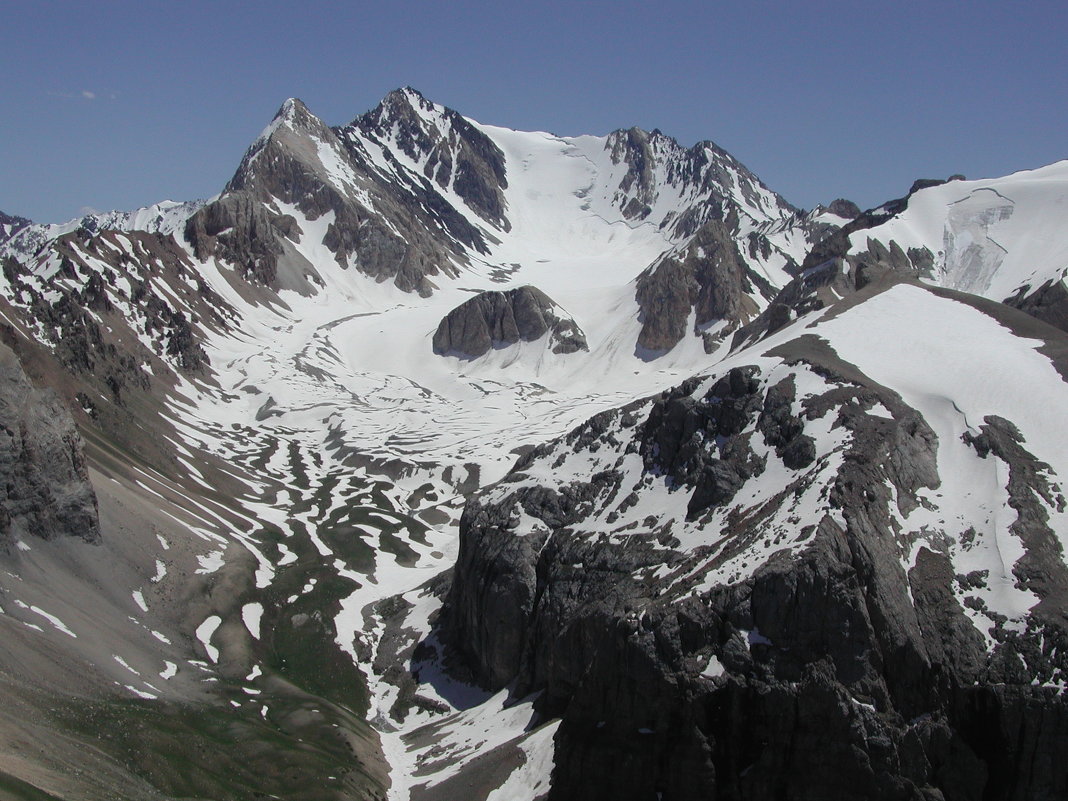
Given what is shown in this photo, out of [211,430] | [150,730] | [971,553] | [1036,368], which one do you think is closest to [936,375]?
[1036,368]

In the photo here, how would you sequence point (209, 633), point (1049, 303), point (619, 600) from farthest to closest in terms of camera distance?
point (1049, 303)
point (209, 633)
point (619, 600)

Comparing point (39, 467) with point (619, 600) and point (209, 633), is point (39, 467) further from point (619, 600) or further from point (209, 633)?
point (619, 600)

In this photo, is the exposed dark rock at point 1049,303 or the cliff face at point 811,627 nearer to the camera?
the cliff face at point 811,627

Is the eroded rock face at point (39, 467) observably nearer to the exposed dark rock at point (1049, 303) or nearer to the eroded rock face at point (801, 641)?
the eroded rock face at point (801, 641)

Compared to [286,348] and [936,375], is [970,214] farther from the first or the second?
[286,348]

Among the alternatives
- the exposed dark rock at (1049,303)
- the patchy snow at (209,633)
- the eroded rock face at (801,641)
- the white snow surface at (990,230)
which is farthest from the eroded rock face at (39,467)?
the white snow surface at (990,230)

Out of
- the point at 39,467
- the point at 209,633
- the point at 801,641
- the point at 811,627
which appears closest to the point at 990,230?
the point at 811,627

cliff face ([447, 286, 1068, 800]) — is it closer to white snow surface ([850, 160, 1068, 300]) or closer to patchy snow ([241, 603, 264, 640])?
patchy snow ([241, 603, 264, 640])
